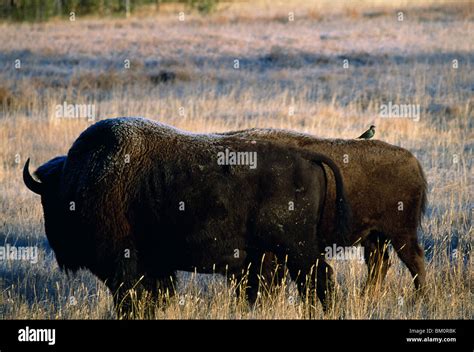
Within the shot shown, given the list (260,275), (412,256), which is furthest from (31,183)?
(412,256)

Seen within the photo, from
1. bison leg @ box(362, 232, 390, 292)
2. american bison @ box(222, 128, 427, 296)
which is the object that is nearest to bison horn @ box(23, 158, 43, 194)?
american bison @ box(222, 128, 427, 296)

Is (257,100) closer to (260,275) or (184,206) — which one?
(260,275)

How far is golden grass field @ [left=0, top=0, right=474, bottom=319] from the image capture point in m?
7.62

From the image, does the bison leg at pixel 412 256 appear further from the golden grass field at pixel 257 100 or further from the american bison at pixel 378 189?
the golden grass field at pixel 257 100

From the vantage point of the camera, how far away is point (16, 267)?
8742 mm

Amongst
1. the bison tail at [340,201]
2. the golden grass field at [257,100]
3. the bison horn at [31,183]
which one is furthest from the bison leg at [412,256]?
the bison horn at [31,183]

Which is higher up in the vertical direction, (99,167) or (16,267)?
(99,167)

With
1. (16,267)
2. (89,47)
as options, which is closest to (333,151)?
(16,267)

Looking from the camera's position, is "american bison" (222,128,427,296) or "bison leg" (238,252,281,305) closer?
"bison leg" (238,252,281,305)

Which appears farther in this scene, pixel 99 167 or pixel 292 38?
pixel 292 38

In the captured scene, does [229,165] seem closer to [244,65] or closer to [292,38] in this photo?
[244,65]

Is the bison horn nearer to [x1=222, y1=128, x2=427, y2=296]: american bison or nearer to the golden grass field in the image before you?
the golden grass field

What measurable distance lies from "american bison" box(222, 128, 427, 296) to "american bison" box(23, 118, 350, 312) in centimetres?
33

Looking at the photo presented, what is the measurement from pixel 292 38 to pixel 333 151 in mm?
25910
